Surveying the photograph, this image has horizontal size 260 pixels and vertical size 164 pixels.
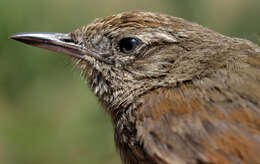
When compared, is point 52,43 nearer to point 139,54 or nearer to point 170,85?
point 139,54

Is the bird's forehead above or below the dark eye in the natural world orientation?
above

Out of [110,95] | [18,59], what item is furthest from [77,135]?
[110,95]

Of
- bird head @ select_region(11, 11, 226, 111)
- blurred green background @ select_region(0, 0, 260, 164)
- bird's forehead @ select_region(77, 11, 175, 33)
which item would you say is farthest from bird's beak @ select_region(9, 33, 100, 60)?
blurred green background @ select_region(0, 0, 260, 164)

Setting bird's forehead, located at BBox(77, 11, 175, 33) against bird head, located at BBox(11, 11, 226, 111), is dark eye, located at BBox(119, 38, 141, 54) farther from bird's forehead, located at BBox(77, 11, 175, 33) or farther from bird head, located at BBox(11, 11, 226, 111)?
bird's forehead, located at BBox(77, 11, 175, 33)

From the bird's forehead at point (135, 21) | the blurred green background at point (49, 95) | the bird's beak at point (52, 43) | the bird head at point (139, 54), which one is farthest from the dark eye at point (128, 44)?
the blurred green background at point (49, 95)

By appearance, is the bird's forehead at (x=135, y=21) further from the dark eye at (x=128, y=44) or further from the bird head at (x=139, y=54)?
the dark eye at (x=128, y=44)

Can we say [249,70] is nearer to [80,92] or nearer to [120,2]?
[80,92]
